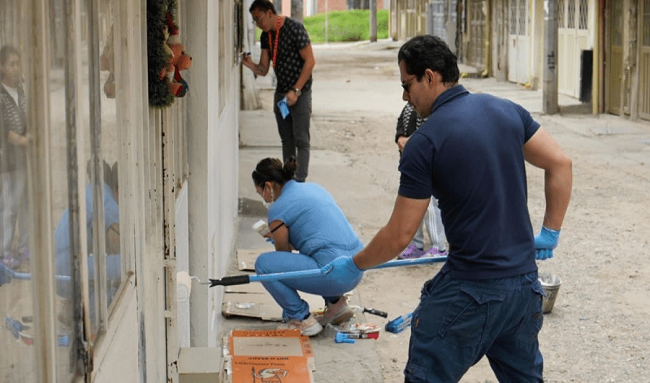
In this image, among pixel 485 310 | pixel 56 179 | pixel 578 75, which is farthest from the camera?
pixel 578 75

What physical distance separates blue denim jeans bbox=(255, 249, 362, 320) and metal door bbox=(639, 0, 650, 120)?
36.0ft

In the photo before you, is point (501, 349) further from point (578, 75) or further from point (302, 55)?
point (578, 75)

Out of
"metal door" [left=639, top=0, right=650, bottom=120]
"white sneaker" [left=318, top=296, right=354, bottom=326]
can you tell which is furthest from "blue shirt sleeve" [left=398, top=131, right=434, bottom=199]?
"metal door" [left=639, top=0, right=650, bottom=120]

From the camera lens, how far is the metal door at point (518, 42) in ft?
71.0

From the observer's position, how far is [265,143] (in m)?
13.3

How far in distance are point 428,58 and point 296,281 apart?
239 cm

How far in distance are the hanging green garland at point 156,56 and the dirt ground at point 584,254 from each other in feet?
8.02

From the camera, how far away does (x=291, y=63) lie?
8969 mm

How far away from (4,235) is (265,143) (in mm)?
11617

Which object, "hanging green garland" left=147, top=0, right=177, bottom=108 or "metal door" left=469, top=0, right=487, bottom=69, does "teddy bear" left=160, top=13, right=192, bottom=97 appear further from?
"metal door" left=469, top=0, right=487, bottom=69

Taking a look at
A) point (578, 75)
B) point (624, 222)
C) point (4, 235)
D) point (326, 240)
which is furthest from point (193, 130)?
point (578, 75)

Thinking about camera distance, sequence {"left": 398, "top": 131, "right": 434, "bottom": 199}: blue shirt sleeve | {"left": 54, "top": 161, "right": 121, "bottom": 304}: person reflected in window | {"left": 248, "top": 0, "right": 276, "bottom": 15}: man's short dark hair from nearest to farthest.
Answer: {"left": 54, "top": 161, "right": 121, "bottom": 304}: person reflected in window → {"left": 398, "top": 131, "right": 434, "bottom": 199}: blue shirt sleeve → {"left": 248, "top": 0, "right": 276, "bottom": 15}: man's short dark hair

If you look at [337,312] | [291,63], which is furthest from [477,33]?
[337,312]

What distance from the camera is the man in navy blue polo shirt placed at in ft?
11.4
